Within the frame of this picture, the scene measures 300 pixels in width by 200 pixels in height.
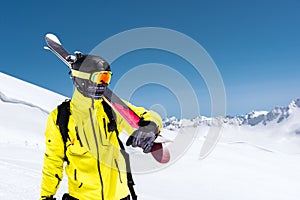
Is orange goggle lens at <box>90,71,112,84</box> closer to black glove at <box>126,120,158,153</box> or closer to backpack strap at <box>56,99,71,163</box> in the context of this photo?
backpack strap at <box>56,99,71,163</box>

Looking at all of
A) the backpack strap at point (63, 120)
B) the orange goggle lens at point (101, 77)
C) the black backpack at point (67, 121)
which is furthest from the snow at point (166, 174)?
the backpack strap at point (63, 120)

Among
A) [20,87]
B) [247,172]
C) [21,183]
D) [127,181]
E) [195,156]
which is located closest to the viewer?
[127,181]

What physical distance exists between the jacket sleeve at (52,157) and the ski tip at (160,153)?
2.85 ft

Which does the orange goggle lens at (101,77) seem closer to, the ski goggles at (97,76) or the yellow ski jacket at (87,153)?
the ski goggles at (97,76)

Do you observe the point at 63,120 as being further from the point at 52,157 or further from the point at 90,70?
the point at 90,70

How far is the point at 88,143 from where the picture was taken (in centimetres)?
305

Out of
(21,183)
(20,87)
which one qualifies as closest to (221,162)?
(21,183)

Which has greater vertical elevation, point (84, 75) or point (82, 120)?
point (84, 75)

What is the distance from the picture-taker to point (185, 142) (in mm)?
2744

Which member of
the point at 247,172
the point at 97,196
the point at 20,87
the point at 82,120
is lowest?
the point at 97,196

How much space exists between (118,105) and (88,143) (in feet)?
1.35

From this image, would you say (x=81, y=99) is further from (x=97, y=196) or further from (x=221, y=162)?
(x=221, y=162)

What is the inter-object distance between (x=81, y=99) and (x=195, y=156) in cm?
2056

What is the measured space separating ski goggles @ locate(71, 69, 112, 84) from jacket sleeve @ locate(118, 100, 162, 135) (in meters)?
0.27
